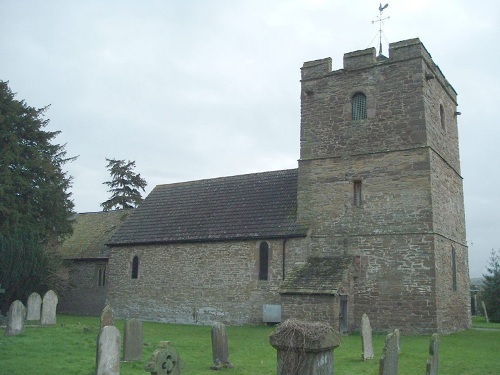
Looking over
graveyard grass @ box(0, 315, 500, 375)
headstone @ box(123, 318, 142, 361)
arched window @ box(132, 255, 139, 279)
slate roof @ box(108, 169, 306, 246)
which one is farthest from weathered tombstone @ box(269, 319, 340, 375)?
arched window @ box(132, 255, 139, 279)

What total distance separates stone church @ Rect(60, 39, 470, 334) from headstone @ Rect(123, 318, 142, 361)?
757 cm

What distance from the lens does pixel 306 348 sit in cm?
721

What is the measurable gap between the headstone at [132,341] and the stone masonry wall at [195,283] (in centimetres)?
935

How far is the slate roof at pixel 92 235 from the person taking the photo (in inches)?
1259

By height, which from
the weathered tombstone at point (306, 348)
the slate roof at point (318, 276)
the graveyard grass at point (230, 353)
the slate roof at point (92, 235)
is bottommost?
the graveyard grass at point (230, 353)

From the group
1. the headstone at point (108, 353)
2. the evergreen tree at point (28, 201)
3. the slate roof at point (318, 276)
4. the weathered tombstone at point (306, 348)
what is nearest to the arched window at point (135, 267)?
the evergreen tree at point (28, 201)

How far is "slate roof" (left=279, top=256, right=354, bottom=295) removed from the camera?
19.1m

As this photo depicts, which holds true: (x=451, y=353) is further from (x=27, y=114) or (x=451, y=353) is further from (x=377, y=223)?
(x=27, y=114)

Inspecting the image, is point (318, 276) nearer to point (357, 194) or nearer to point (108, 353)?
point (357, 194)

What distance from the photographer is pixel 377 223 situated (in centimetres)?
2053

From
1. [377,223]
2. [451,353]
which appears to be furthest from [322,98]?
[451,353]

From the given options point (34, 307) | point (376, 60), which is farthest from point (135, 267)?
point (376, 60)

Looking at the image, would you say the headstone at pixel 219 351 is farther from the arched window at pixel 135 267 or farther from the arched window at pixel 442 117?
the arched window at pixel 442 117

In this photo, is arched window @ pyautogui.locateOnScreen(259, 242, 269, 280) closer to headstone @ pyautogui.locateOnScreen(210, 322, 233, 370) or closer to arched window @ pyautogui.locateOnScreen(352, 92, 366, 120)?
arched window @ pyautogui.locateOnScreen(352, 92, 366, 120)
